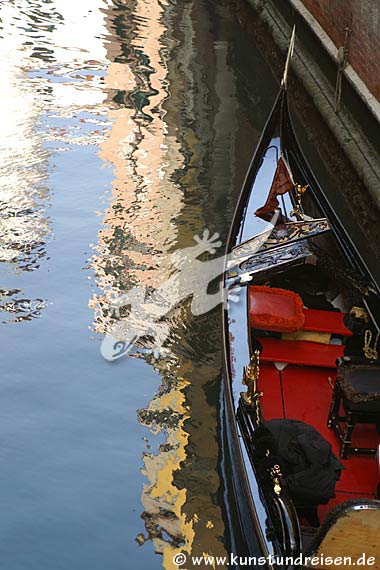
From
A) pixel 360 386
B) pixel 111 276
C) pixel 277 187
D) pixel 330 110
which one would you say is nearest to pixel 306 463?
pixel 360 386

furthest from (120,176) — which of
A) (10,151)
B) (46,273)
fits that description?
(46,273)

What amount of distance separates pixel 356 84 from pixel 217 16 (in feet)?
12.8

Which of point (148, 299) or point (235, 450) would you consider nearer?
point (235, 450)

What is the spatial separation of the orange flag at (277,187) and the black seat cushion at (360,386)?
1.14m

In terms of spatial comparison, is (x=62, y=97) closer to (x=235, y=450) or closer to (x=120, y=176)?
(x=120, y=176)

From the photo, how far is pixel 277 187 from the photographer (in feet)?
12.4

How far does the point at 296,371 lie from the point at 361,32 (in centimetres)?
261

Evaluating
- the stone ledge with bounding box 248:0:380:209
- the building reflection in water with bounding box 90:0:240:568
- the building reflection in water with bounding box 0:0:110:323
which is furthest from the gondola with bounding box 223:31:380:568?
the building reflection in water with bounding box 0:0:110:323

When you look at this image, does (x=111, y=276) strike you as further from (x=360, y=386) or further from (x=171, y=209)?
(x=360, y=386)

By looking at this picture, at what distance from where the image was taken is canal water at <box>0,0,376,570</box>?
9.48ft

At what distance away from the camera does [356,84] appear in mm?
4871

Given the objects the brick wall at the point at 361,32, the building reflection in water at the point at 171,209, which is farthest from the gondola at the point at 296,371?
the brick wall at the point at 361,32

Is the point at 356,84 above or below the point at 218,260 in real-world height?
above

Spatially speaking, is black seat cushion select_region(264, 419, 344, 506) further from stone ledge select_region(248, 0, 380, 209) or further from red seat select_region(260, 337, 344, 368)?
stone ledge select_region(248, 0, 380, 209)
